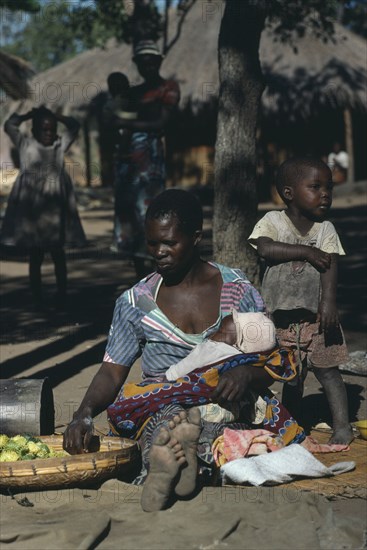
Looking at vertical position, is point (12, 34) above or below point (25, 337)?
above

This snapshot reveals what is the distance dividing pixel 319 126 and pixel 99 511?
2030cm

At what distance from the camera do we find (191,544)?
3271mm

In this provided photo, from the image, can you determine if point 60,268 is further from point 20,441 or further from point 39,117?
point 20,441

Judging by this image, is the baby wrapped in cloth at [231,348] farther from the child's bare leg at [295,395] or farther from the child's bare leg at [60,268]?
the child's bare leg at [60,268]

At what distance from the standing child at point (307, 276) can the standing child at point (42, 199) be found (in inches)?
157

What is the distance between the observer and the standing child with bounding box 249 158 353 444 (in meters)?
4.48

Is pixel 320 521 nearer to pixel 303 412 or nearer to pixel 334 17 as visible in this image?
pixel 303 412

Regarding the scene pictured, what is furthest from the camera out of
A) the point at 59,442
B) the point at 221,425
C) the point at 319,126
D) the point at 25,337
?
the point at 319,126

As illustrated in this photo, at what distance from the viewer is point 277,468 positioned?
3.84m

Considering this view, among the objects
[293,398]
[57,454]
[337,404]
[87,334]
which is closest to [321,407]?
[293,398]

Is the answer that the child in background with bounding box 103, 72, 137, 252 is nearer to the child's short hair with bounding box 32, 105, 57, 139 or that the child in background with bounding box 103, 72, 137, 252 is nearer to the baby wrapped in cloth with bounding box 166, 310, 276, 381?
the child's short hair with bounding box 32, 105, 57, 139

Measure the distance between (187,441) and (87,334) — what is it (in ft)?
13.4

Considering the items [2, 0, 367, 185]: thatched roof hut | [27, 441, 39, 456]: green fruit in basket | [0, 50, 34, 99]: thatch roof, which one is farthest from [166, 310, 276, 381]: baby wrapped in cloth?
[2, 0, 367, 185]: thatched roof hut

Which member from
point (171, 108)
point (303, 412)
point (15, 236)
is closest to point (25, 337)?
point (15, 236)
